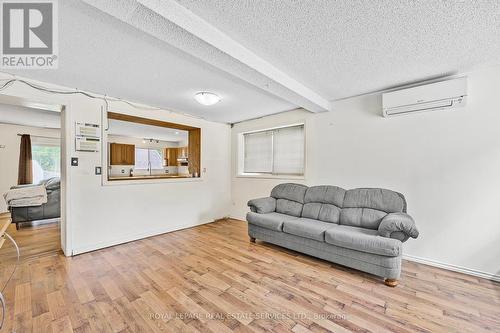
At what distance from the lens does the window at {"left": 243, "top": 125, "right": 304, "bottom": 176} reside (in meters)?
4.14

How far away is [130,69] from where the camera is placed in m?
2.35

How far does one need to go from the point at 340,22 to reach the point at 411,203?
2.51 m

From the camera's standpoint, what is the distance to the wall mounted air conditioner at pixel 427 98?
2354mm

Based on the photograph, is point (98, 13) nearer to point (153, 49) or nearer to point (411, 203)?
point (153, 49)

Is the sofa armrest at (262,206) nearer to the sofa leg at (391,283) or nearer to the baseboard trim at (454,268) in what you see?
the sofa leg at (391,283)

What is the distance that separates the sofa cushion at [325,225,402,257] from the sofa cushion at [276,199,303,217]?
80cm

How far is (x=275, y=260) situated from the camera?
277 centimetres

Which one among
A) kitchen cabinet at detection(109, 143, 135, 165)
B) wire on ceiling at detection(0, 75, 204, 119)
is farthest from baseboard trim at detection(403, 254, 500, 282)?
kitchen cabinet at detection(109, 143, 135, 165)

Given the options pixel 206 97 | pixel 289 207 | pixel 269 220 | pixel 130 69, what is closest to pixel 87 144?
pixel 130 69

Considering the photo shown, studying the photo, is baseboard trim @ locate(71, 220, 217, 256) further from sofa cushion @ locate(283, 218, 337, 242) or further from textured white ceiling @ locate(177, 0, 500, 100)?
textured white ceiling @ locate(177, 0, 500, 100)

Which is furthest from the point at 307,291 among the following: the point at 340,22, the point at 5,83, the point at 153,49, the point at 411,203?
the point at 5,83

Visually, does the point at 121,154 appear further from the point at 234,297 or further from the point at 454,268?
the point at 454,268

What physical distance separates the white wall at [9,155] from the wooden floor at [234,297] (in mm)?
4676

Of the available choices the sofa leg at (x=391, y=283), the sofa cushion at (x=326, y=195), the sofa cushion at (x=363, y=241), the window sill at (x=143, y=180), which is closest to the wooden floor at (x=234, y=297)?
the sofa leg at (x=391, y=283)
